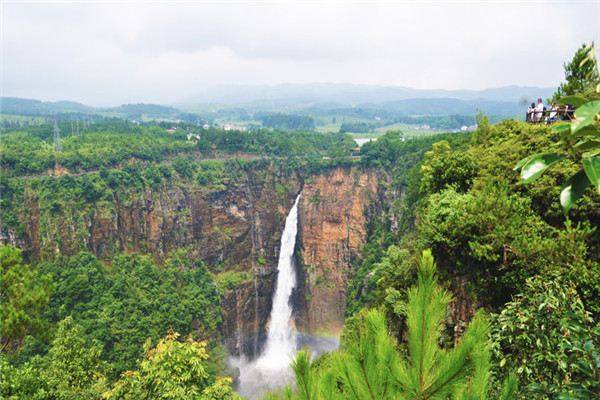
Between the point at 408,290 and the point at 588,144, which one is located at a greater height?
the point at 588,144

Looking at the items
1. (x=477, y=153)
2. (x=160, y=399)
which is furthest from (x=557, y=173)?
(x=160, y=399)

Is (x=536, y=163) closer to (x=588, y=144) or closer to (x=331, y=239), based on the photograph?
(x=588, y=144)

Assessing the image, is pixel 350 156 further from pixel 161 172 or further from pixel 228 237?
pixel 161 172

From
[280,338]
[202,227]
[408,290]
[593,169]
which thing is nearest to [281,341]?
[280,338]

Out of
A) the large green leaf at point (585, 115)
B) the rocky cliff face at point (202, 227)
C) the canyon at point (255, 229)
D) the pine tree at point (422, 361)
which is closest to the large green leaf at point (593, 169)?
the large green leaf at point (585, 115)

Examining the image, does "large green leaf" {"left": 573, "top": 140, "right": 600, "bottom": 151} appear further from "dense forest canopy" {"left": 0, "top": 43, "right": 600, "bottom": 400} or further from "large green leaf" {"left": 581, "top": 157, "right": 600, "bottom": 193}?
"large green leaf" {"left": 581, "top": 157, "right": 600, "bottom": 193}

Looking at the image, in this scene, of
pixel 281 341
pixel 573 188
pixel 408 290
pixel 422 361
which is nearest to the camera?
pixel 573 188

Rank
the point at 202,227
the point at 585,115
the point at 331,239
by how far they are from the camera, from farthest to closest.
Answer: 1. the point at 331,239
2. the point at 202,227
3. the point at 585,115
